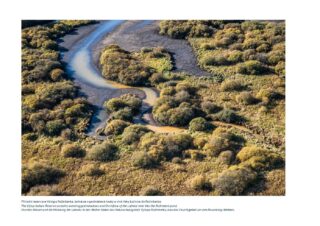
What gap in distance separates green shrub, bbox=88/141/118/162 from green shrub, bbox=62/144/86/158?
1.68 ft

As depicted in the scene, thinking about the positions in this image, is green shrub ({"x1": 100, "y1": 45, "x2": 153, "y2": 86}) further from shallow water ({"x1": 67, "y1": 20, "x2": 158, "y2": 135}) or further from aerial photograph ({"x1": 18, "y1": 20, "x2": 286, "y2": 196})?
shallow water ({"x1": 67, "y1": 20, "x2": 158, "y2": 135})

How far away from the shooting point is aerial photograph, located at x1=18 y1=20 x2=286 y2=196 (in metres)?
21.8

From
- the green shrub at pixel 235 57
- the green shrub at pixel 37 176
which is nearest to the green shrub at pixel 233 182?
the green shrub at pixel 37 176

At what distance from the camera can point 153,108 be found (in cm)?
2553

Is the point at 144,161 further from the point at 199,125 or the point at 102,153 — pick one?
the point at 199,125

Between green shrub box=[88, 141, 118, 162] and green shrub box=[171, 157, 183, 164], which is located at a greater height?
green shrub box=[88, 141, 118, 162]

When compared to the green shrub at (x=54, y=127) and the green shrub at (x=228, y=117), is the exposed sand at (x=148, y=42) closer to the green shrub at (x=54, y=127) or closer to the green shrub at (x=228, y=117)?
the green shrub at (x=228, y=117)

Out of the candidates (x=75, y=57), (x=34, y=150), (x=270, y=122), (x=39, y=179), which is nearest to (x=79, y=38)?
(x=75, y=57)

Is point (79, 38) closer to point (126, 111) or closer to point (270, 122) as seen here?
point (126, 111)

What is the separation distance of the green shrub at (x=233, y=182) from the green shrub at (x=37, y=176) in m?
8.15

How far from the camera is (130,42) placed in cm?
2991

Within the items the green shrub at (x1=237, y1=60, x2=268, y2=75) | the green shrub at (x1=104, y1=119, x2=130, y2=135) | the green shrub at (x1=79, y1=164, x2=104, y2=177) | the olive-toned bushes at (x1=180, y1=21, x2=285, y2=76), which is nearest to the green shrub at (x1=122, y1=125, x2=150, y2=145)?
the green shrub at (x1=104, y1=119, x2=130, y2=135)

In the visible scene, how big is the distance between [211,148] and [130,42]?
1082 cm

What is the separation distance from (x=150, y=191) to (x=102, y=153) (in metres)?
3.41
